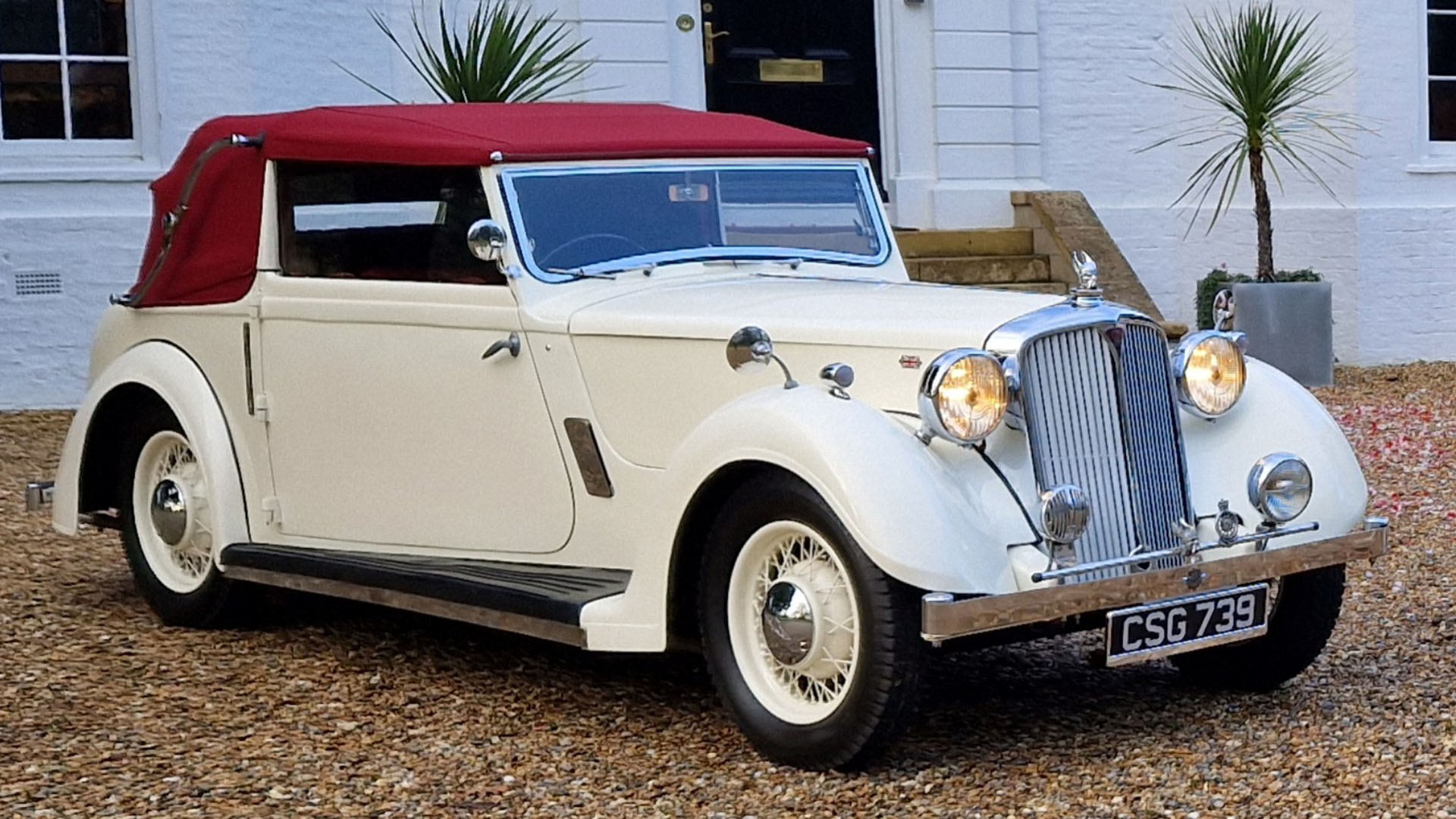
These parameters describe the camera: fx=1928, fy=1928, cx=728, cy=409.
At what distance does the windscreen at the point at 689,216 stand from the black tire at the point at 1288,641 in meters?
1.43

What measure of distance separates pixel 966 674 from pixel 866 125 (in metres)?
7.43

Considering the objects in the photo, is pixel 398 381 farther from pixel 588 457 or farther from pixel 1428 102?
pixel 1428 102

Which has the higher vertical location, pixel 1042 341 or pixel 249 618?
pixel 1042 341

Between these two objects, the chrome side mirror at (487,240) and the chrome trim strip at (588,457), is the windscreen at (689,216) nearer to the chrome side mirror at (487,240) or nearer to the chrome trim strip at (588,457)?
the chrome side mirror at (487,240)

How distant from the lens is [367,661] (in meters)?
4.96

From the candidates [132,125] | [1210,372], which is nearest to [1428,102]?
[132,125]

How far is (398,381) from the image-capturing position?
4789mm

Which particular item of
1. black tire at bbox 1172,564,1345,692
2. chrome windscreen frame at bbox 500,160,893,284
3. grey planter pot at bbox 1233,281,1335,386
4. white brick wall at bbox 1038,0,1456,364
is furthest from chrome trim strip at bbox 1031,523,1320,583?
white brick wall at bbox 1038,0,1456,364

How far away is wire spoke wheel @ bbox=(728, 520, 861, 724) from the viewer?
3820 mm

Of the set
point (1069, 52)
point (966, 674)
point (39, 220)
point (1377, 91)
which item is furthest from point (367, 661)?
point (1377, 91)

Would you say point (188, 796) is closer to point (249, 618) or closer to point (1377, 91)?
point (249, 618)

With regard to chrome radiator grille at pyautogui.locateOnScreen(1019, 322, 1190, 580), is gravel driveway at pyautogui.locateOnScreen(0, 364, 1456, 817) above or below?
below

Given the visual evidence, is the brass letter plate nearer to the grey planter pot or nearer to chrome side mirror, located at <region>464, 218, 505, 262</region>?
the grey planter pot

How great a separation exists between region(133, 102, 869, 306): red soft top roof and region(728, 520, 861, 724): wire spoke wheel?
1332mm
